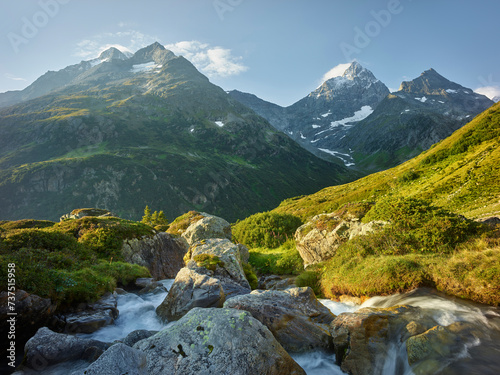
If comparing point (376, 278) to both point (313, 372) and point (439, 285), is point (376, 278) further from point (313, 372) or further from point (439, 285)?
point (313, 372)

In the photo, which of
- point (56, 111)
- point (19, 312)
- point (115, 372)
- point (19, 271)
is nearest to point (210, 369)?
point (115, 372)

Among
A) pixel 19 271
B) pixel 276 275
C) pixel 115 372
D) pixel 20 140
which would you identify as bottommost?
pixel 276 275

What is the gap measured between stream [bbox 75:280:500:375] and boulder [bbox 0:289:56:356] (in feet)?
5.21

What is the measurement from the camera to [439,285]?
9.43 m

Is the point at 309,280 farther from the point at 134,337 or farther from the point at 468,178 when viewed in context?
the point at 468,178

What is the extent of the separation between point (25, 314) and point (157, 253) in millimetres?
15274

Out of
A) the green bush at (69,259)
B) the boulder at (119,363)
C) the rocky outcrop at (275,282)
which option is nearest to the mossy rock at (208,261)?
the green bush at (69,259)

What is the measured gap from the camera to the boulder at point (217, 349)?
5.93m

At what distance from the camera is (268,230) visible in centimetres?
3522

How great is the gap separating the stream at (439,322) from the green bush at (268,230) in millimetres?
21213

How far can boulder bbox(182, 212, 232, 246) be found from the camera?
99.2 ft

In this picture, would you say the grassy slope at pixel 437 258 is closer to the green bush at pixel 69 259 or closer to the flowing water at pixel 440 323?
the flowing water at pixel 440 323

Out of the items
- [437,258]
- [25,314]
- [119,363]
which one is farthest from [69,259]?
[437,258]

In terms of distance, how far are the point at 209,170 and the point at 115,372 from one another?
495ft
